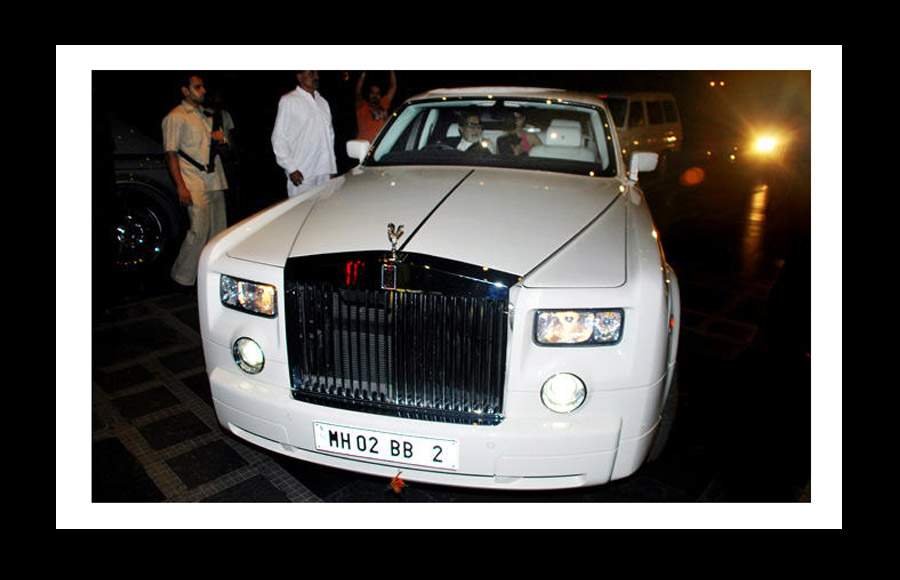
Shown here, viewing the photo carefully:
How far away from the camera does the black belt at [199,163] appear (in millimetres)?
4834

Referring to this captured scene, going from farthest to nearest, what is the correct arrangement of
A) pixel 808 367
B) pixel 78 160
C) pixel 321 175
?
pixel 321 175
pixel 808 367
pixel 78 160

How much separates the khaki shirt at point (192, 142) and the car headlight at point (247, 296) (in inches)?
118

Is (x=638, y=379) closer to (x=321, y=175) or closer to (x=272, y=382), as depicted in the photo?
(x=272, y=382)

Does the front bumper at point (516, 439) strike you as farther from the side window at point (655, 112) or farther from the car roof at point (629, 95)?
the side window at point (655, 112)

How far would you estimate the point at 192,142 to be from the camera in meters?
4.82

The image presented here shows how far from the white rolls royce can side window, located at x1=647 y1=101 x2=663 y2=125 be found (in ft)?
27.9

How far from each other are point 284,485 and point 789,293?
140 inches

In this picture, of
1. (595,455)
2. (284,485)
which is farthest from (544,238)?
(284,485)

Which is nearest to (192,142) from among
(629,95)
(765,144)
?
(629,95)

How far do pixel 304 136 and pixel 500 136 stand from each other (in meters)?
2.20

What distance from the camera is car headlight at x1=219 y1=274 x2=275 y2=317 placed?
2215mm

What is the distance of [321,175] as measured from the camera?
5.30 m

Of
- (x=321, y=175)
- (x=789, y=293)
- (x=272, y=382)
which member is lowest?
(x=272, y=382)

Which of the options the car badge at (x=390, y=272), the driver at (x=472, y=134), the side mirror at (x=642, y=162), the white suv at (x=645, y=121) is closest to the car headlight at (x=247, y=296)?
the car badge at (x=390, y=272)
